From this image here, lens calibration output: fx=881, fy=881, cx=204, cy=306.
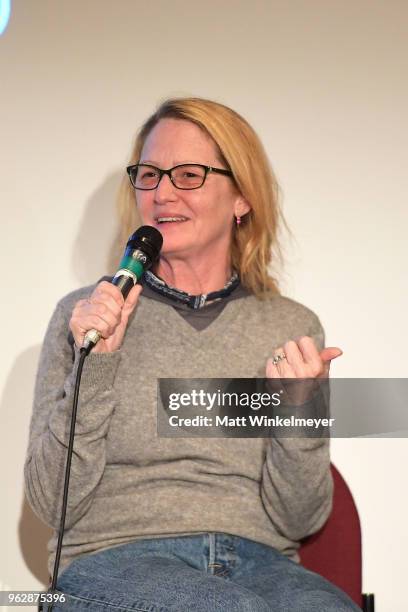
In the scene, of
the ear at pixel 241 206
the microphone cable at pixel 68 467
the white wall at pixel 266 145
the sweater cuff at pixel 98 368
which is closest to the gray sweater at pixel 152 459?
the sweater cuff at pixel 98 368

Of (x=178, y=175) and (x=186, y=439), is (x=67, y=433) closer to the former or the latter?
(x=186, y=439)

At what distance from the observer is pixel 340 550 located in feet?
5.15

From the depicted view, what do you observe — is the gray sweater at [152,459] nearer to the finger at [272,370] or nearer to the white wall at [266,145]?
the finger at [272,370]

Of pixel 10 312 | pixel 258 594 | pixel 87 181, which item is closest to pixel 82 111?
pixel 87 181

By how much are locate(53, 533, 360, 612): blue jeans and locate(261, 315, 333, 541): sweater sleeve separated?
61mm

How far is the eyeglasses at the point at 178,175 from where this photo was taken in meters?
1.53

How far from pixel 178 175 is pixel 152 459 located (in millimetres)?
490

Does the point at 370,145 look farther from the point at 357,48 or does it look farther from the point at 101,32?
the point at 101,32

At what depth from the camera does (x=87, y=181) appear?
6.09 ft

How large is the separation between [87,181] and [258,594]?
94cm

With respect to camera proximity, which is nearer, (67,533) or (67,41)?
(67,533)

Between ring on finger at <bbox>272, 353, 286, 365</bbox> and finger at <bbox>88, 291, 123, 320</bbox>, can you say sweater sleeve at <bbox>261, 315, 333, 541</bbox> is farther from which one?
finger at <bbox>88, 291, 123, 320</bbox>

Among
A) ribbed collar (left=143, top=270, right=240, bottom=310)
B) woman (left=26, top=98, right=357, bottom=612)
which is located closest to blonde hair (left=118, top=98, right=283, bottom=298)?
woman (left=26, top=98, right=357, bottom=612)

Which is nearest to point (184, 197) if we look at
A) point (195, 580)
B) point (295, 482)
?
point (295, 482)
